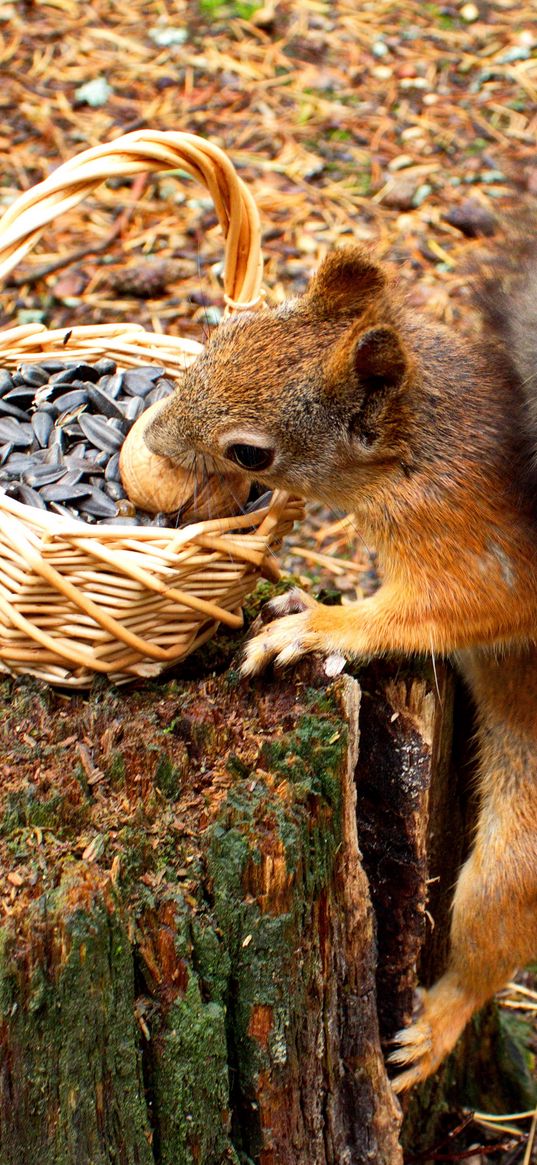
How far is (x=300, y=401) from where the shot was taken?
2.16m

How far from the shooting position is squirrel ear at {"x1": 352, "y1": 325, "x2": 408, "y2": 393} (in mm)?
1989

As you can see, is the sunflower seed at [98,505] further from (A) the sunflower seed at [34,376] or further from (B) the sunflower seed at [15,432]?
(A) the sunflower seed at [34,376]

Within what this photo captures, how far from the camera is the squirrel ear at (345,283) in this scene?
7.21ft

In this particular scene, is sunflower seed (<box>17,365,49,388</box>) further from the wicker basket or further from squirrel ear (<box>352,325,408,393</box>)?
squirrel ear (<box>352,325,408,393</box>)

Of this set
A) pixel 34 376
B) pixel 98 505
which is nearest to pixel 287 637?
pixel 98 505

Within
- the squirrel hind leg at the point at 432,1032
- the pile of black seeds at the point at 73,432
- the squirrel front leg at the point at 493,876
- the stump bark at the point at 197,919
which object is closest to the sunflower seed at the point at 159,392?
the pile of black seeds at the point at 73,432

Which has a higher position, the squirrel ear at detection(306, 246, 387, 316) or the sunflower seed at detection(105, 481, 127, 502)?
the squirrel ear at detection(306, 246, 387, 316)

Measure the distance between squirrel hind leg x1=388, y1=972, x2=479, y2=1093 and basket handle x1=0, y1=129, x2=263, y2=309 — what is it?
60.0 inches

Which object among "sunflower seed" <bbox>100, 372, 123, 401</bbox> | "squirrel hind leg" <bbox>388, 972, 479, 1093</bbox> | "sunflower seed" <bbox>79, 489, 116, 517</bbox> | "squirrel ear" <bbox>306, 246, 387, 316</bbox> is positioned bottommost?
"squirrel hind leg" <bbox>388, 972, 479, 1093</bbox>

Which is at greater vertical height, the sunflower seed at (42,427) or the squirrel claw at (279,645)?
the sunflower seed at (42,427)

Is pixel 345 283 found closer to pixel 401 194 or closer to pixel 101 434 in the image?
pixel 101 434

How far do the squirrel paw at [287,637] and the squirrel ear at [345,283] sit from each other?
0.58 m

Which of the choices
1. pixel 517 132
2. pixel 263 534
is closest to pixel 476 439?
pixel 263 534

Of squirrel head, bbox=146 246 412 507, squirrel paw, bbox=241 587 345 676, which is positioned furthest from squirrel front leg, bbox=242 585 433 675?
squirrel head, bbox=146 246 412 507
